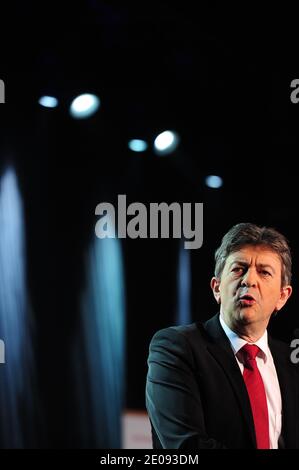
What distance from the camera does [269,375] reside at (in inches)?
84.6

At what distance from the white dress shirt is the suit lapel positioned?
0.9 inches

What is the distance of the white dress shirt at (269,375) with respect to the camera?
2084 millimetres

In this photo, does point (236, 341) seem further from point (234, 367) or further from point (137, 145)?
point (137, 145)

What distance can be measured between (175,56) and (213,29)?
0.23 metres

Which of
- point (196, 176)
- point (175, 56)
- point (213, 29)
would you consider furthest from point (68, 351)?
point (213, 29)

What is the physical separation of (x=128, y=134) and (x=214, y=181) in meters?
0.42

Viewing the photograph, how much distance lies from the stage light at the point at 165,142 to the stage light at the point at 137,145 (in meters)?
0.05

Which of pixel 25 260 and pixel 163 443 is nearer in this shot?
pixel 163 443

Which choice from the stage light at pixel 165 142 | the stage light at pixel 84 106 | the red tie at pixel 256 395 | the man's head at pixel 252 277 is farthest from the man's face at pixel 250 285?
the stage light at pixel 84 106

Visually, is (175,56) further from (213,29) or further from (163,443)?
(163,443)

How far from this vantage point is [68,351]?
2584 millimetres

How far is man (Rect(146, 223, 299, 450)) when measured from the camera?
6.44ft

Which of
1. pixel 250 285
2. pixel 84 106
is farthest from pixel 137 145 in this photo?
pixel 250 285

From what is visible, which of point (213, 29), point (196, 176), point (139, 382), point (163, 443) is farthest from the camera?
point (213, 29)
